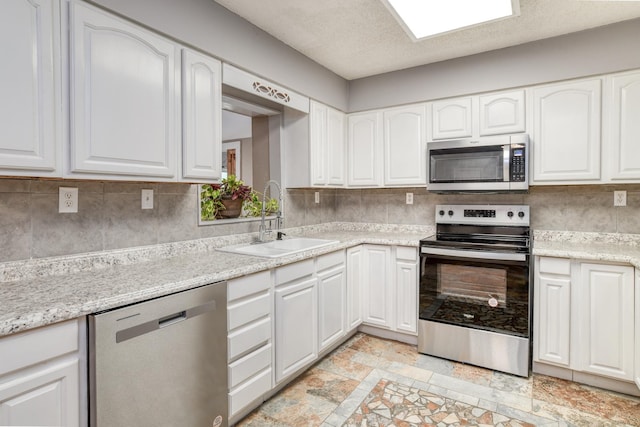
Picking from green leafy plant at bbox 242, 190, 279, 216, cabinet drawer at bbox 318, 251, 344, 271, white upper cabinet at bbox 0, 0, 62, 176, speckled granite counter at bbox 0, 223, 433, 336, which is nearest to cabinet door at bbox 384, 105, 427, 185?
cabinet drawer at bbox 318, 251, 344, 271

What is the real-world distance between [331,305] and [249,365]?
0.89 m

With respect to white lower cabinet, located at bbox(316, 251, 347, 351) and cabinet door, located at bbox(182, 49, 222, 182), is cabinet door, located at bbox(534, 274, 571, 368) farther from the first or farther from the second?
cabinet door, located at bbox(182, 49, 222, 182)

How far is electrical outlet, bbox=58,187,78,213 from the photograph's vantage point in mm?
1670

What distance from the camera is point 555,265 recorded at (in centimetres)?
238

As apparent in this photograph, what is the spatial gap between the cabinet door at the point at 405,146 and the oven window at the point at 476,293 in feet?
2.69

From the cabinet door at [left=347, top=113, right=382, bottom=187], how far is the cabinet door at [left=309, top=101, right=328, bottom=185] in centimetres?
39

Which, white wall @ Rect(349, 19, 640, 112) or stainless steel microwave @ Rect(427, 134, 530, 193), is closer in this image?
white wall @ Rect(349, 19, 640, 112)

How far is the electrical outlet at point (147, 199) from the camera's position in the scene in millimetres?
2014

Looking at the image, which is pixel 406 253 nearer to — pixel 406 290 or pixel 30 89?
pixel 406 290

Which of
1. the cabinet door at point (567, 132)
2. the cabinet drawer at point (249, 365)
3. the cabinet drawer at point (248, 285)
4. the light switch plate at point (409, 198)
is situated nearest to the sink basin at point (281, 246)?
the cabinet drawer at point (248, 285)

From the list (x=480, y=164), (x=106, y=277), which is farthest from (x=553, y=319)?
(x=106, y=277)

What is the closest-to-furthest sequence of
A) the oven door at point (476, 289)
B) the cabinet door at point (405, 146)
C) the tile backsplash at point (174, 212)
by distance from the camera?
the tile backsplash at point (174, 212) < the oven door at point (476, 289) < the cabinet door at point (405, 146)

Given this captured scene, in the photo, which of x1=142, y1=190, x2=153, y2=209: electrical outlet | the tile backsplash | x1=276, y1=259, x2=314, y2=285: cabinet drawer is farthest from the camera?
x1=276, y1=259, x2=314, y2=285: cabinet drawer

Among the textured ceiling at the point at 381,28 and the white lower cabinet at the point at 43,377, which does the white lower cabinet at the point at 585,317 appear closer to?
the textured ceiling at the point at 381,28
